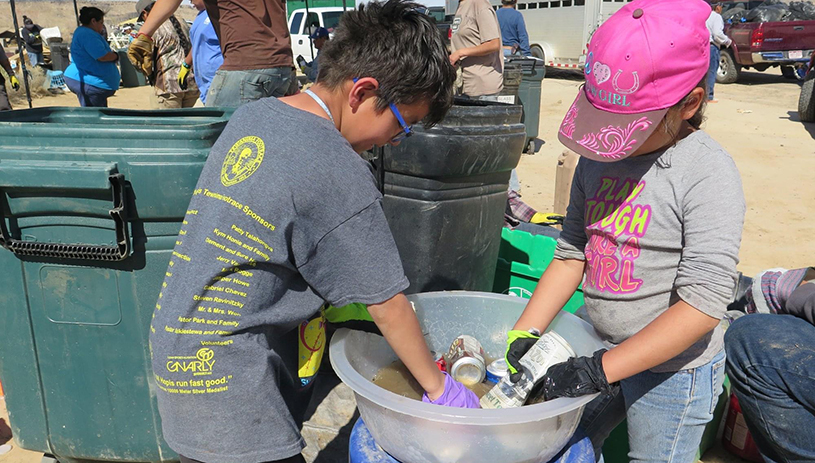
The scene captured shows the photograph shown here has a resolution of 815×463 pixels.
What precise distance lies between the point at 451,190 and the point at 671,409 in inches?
50.8

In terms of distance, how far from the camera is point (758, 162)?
7656 mm

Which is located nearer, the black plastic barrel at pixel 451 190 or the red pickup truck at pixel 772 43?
the black plastic barrel at pixel 451 190

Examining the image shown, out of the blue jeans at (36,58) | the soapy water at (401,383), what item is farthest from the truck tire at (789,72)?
the blue jeans at (36,58)

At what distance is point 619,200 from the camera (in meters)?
1.62

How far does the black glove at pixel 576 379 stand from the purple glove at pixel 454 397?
179mm

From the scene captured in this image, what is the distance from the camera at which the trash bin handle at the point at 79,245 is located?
178cm

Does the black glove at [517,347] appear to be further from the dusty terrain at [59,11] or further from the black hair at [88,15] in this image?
the dusty terrain at [59,11]

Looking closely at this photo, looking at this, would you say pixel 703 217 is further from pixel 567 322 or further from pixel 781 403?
pixel 781 403

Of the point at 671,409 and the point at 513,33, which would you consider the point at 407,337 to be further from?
the point at 513,33

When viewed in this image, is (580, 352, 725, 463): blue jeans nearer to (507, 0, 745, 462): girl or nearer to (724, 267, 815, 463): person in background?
(507, 0, 745, 462): girl

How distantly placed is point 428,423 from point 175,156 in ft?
3.50

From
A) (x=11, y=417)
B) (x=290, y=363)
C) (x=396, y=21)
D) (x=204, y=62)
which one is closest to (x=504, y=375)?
(x=290, y=363)

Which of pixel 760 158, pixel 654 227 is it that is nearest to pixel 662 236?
pixel 654 227

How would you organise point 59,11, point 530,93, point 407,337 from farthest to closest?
point 59,11, point 530,93, point 407,337
